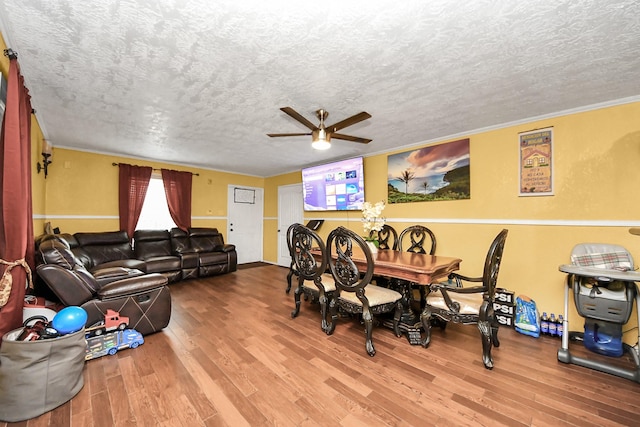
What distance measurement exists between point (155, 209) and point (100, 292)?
11.0 feet

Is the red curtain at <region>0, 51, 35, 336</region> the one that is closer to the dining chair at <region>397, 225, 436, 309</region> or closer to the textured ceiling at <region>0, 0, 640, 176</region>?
the textured ceiling at <region>0, 0, 640, 176</region>

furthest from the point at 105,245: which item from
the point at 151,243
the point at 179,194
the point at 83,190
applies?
the point at 179,194

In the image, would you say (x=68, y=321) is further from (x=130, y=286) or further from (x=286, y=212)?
(x=286, y=212)

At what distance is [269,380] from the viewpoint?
178 centimetres

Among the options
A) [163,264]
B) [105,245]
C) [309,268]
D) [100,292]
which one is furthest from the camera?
[163,264]

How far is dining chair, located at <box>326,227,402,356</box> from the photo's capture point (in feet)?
7.02

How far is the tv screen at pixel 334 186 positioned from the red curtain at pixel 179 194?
2.60 metres

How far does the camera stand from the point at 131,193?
4672 millimetres

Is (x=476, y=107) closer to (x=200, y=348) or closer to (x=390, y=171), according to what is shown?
(x=390, y=171)

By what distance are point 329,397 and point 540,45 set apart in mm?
2764

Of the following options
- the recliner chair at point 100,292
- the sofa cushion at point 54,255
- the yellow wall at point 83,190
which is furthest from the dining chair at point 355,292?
the yellow wall at point 83,190

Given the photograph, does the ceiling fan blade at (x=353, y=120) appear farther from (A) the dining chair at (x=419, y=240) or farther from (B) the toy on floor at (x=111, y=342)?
(B) the toy on floor at (x=111, y=342)

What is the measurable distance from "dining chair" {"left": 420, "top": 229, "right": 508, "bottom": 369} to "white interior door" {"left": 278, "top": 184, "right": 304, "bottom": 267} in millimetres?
3926

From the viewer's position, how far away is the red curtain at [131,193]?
15.0 ft
